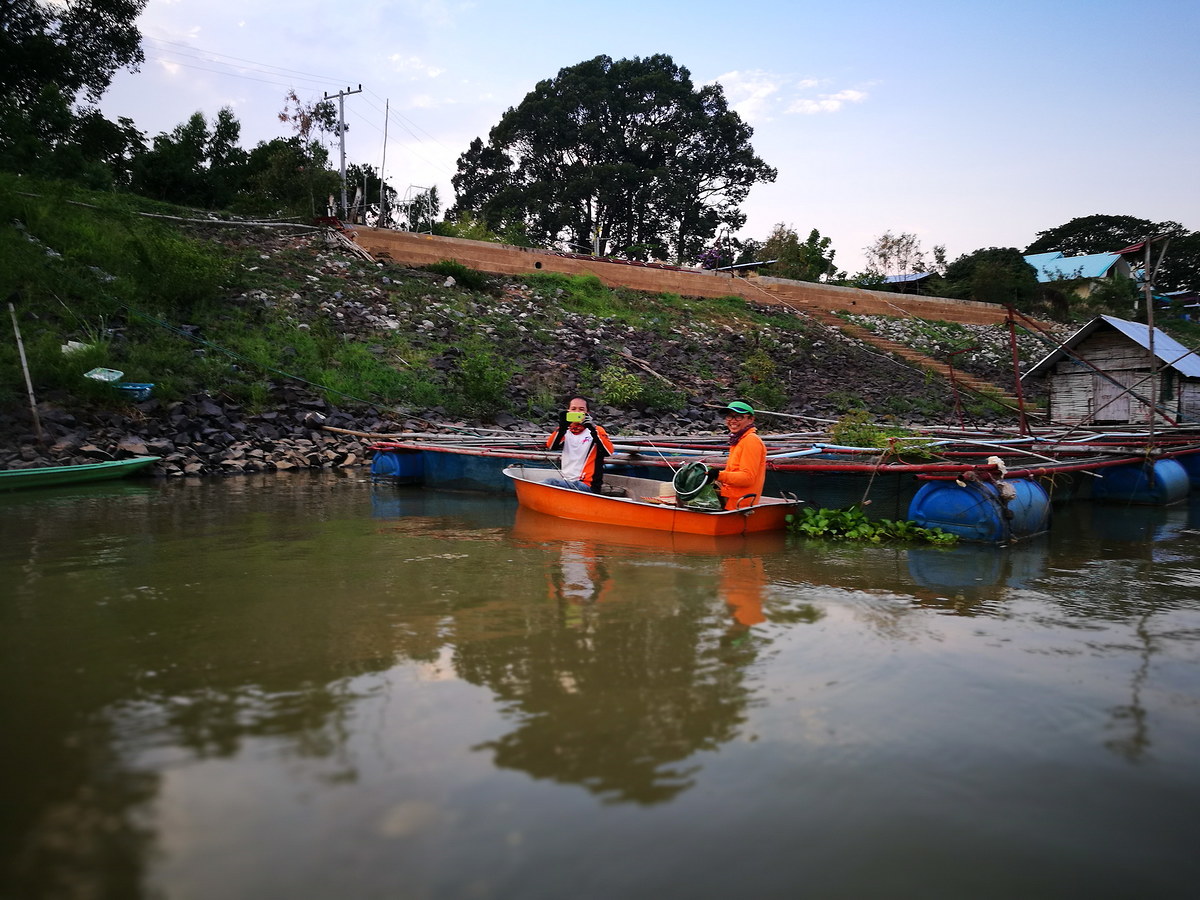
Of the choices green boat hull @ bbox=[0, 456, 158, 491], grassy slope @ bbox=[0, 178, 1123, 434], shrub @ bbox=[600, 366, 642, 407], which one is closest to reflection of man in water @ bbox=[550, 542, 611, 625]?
green boat hull @ bbox=[0, 456, 158, 491]

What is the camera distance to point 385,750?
3.47 metres

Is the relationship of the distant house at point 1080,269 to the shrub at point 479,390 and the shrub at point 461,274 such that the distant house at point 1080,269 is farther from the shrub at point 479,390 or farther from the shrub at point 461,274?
the shrub at point 479,390

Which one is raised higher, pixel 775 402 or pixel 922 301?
pixel 922 301

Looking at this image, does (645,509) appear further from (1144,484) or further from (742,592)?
(1144,484)

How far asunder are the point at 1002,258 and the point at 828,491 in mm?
37448

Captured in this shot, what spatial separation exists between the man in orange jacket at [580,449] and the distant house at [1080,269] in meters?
38.0

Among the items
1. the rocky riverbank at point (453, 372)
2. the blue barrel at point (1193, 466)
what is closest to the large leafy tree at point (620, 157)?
the rocky riverbank at point (453, 372)

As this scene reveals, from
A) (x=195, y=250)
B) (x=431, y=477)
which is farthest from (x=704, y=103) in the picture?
(x=431, y=477)

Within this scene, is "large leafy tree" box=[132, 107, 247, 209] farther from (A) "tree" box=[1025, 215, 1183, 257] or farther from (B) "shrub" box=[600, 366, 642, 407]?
(A) "tree" box=[1025, 215, 1183, 257]

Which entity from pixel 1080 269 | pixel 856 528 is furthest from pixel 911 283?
pixel 856 528

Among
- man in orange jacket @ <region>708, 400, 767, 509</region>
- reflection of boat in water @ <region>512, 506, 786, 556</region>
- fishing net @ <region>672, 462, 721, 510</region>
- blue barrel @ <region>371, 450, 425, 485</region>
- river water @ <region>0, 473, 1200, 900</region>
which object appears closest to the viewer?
river water @ <region>0, 473, 1200, 900</region>

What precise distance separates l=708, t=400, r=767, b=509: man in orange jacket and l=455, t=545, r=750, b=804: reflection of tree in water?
2.64 metres

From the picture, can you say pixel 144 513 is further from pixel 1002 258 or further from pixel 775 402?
pixel 1002 258

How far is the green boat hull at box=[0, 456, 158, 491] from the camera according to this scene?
11.8 meters
